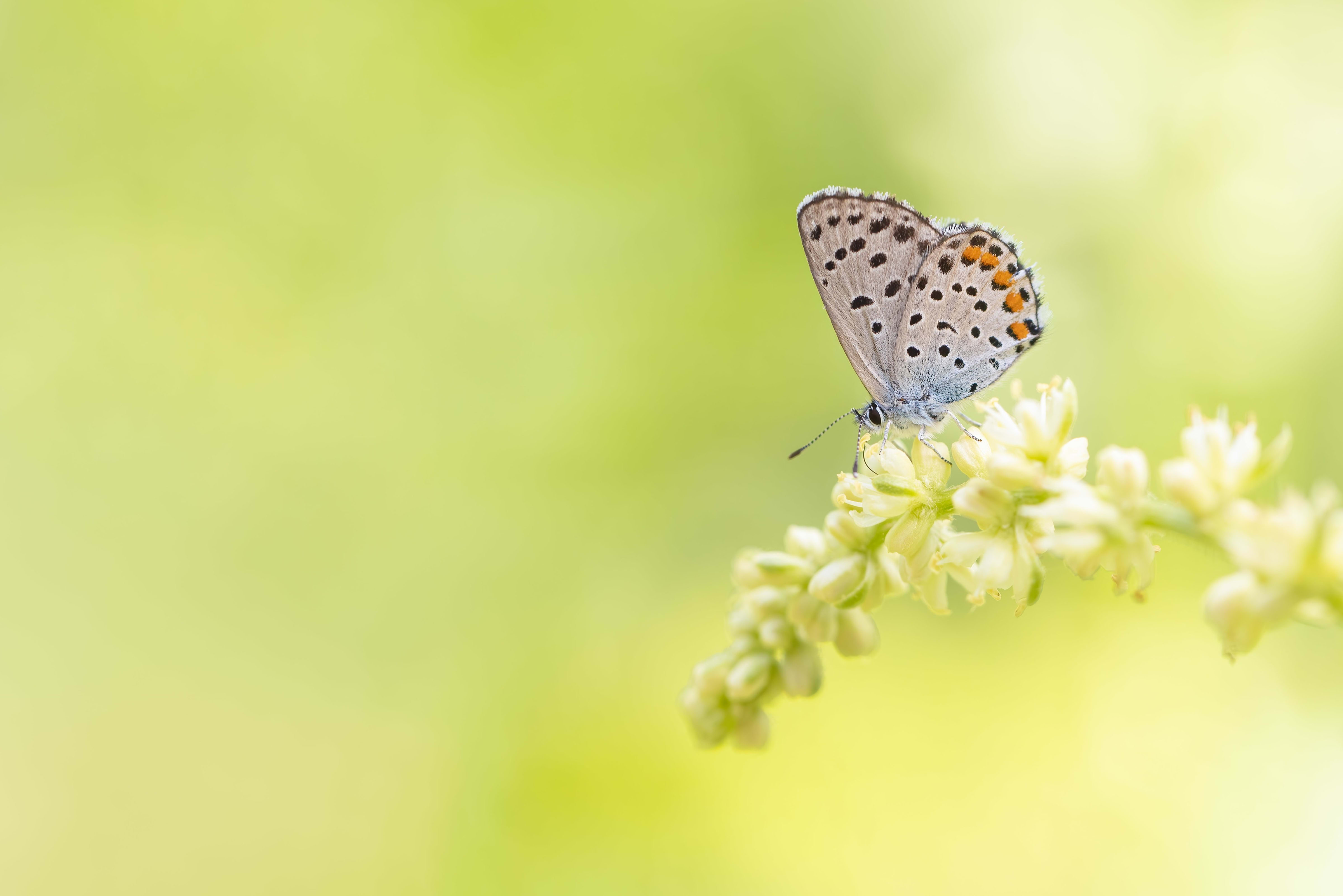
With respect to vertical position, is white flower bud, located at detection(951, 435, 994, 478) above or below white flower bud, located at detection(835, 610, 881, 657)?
above

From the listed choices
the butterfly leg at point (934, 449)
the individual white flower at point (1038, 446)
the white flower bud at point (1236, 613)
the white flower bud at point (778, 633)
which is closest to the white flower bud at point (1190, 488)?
the white flower bud at point (1236, 613)

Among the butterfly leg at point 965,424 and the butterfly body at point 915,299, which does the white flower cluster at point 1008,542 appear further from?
the butterfly body at point 915,299

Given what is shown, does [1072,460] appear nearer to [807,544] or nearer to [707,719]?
[807,544]

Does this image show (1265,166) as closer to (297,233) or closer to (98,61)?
(297,233)

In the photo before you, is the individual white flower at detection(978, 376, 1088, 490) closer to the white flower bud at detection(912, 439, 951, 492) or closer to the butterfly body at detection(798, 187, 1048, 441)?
the white flower bud at detection(912, 439, 951, 492)

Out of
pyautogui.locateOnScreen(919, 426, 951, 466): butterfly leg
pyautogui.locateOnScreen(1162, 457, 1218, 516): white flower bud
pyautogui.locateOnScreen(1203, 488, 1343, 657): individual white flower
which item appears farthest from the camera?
pyautogui.locateOnScreen(919, 426, 951, 466): butterfly leg

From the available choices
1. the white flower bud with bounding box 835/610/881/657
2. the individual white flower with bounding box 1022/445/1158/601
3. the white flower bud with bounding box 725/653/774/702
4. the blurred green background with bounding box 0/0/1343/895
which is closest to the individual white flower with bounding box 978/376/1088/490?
the individual white flower with bounding box 1022/445/1158/601

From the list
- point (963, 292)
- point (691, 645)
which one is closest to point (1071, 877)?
point (691, 645)

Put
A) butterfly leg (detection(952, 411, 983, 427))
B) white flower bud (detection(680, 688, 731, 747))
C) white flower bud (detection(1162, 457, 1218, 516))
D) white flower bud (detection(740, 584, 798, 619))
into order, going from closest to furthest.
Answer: white flower bud (detection(1162, 457, 1218, 516))
white flower bud (detection(740, 584, 798, 619))
white flower bud (detection(680, 688, 731, 747))
butterfly leg (detection(952, 411, 983, 427))
